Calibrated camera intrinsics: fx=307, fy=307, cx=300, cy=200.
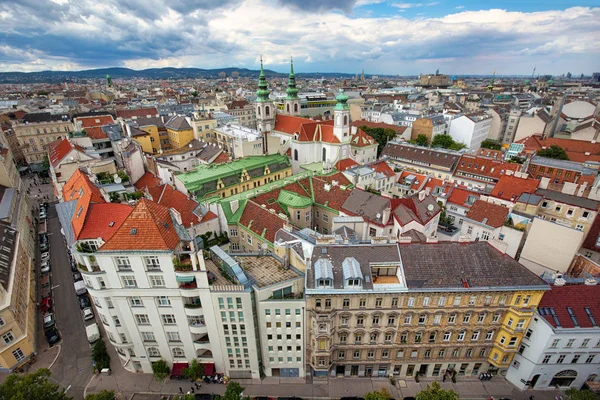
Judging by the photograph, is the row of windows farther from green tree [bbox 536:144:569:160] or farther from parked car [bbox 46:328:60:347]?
green tree [bbox 536:144:569:160]

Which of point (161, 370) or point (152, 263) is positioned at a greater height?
point (152, 263)

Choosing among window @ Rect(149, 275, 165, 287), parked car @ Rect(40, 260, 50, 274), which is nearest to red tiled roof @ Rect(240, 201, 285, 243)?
window @ Rect(149, 275, 165, 287)

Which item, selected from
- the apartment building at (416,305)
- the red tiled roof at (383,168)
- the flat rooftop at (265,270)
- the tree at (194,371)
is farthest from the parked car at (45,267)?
the red tiled roof at (383,168)

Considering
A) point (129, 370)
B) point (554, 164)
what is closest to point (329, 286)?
point (129, 370)

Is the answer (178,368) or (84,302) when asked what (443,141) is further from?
(84,302)

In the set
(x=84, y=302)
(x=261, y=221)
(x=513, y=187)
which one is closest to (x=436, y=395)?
(x=261, y=221)

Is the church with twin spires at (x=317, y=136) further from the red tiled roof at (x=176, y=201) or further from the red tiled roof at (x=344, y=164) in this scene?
the red tiled roof at (x=176, y=201)
